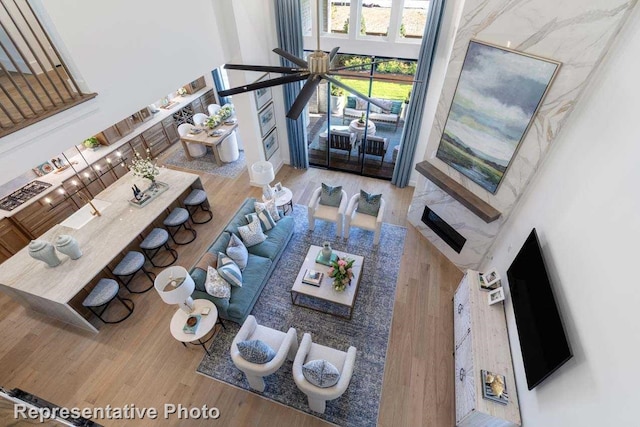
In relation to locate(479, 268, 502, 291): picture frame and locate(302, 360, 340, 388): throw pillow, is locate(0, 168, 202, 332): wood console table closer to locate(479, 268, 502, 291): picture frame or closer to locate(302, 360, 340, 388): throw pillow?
locate(302, 360, 340, 388): throw pillow

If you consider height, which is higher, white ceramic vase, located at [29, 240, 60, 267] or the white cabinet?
white ceramic vase, located at [29, 240, 60, 267]

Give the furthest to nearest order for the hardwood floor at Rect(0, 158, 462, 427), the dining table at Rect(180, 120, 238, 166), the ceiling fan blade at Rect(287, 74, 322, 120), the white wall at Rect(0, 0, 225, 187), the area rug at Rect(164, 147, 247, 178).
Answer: the area rug at Rect(164, 147, 247, 178) < the dining table at Rect(180, 120, 238, 166) < the hardwood floor at Rect(0, 158, 462, 427) < the white wall at Rect(0, 0, 225, 187) < the ceiling fan blade at Rect(287, 74, 322, 120)

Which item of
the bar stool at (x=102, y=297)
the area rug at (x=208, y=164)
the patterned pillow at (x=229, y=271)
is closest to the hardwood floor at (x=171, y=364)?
the bar stool at (x=102, y=297)

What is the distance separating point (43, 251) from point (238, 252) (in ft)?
8.63

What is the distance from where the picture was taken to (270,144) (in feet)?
23.7

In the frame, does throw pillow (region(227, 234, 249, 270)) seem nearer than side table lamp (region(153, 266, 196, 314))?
No

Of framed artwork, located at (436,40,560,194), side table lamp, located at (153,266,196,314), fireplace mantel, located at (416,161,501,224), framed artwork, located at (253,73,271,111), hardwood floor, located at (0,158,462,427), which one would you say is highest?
framed artwork, located at (436,40,560,194)

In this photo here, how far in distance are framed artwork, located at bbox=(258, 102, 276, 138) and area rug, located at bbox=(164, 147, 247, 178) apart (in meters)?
1.45

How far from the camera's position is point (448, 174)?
5.01 m

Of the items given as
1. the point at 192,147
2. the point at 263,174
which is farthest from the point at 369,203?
the point at 192,147

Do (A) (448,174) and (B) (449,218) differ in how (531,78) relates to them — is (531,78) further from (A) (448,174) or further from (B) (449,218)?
(B) (449,218)

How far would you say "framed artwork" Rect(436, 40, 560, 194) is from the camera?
349cm

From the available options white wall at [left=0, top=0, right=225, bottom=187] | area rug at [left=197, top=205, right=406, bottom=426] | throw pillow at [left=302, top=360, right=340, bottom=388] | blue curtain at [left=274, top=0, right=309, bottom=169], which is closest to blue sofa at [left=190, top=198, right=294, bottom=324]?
area rug at [left=197, top=205, right=406, bottom=426]

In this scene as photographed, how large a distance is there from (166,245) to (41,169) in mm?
3192
